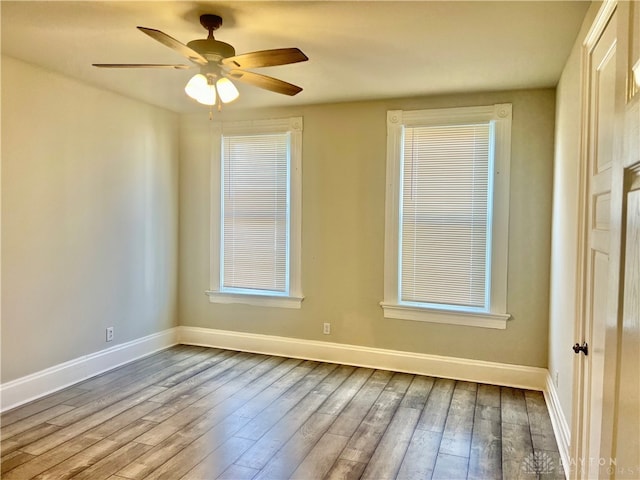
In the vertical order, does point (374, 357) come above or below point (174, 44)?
below

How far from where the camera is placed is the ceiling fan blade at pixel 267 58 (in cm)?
210

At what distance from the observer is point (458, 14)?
2258 millimetres

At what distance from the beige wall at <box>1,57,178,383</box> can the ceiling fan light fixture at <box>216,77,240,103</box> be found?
168 cm

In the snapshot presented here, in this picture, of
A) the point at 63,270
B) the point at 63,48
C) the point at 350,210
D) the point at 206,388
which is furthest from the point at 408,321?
the point at 63,48

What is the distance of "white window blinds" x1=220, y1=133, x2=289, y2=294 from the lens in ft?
14.4

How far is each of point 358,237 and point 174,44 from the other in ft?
8.12

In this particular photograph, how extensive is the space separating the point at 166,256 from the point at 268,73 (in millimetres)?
2320

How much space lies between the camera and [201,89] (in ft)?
7.88

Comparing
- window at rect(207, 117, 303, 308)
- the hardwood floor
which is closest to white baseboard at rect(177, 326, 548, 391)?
the hardwood floor

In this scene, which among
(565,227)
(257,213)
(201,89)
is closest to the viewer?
(201,89)

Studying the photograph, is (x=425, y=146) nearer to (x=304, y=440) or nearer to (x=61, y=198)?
(x=304, y=440)

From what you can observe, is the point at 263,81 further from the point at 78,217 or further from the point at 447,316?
the point at 447,316

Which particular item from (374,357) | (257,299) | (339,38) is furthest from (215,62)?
(374,357)

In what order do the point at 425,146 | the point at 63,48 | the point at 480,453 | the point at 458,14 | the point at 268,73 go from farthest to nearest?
the point at 425,146 < the point at 268,73 < the point at 63,48 < the point at 480,453 < the point at 458,14
